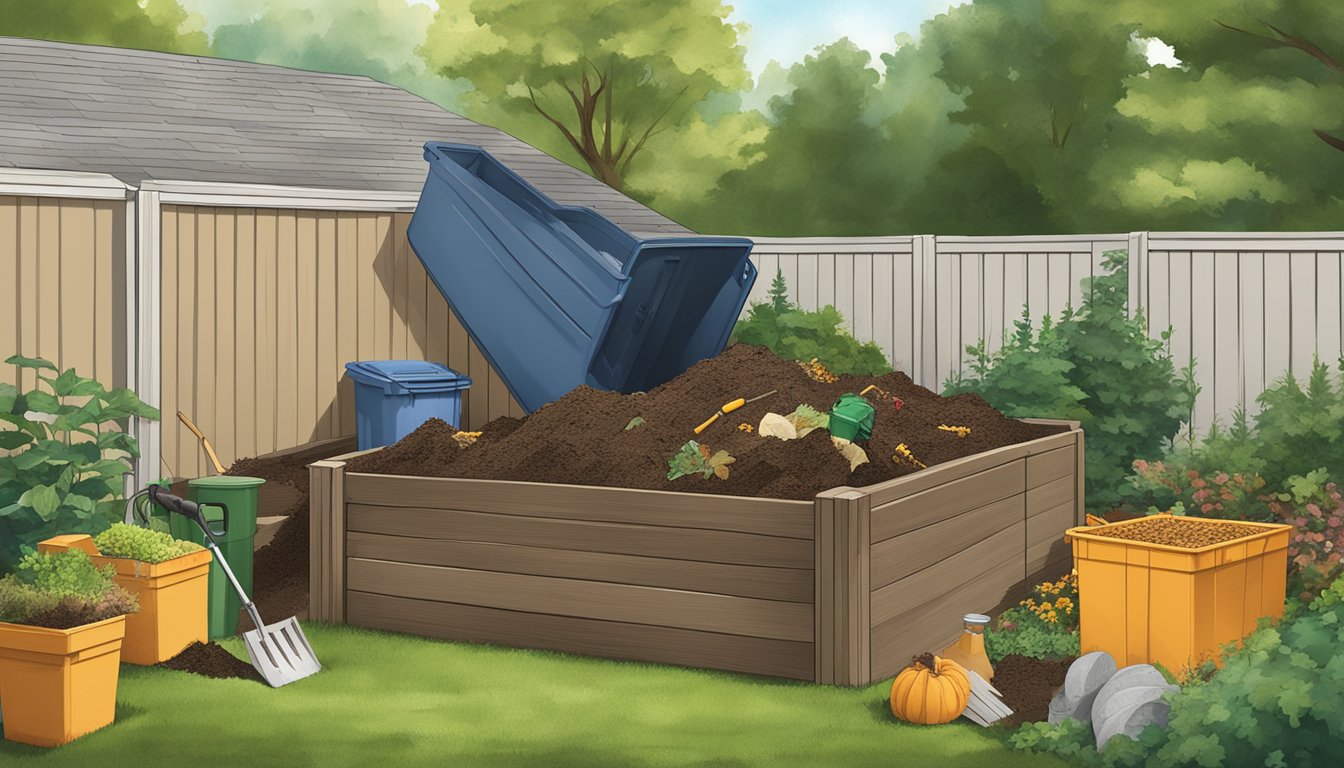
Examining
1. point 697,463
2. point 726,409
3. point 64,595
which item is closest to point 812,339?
point 726,409

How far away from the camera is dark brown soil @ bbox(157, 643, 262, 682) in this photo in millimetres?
5926

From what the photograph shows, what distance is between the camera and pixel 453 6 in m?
26.1

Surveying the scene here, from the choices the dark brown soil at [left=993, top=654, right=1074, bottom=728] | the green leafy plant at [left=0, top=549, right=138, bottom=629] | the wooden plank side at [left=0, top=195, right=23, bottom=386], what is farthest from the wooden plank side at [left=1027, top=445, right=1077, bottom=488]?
the wooden plank side at [left=0, top=195, right=23, bottom=386]

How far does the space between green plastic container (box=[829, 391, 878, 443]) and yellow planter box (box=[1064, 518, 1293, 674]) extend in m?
0.97

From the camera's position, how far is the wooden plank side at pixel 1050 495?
7.27 meters

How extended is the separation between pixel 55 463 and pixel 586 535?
7.75ft

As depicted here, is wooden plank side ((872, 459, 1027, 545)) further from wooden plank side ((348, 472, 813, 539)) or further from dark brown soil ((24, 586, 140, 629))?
dark brown soil ((24, 586, 140, 629))

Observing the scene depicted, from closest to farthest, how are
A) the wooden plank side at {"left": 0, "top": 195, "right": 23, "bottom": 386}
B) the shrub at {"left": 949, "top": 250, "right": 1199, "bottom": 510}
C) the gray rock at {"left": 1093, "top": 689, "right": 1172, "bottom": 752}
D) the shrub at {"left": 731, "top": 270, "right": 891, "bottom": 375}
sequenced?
the gray rock at {"left": 1093, "top": 689, "right": 1172, "bottom": 752} → the wooden plank side at {"left": 0, "top": 195, "right": 23, "bottom": 386} → the shrub at {"left": 949, "top": 250, "right": 1199, "bottom": 510} → the shrub at {"left": 731, "top": 270, "right": 891, "bottom": 375}

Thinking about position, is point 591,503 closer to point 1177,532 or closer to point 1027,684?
point 1027,684

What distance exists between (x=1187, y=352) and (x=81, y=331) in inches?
245

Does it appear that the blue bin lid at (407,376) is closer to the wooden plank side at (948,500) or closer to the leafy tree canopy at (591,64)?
the wooden plank side at (948,500)

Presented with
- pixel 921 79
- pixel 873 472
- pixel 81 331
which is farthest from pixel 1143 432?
pixel 921 79

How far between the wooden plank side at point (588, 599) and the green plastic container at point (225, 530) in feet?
1.50

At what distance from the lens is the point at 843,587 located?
A: 5559mm
